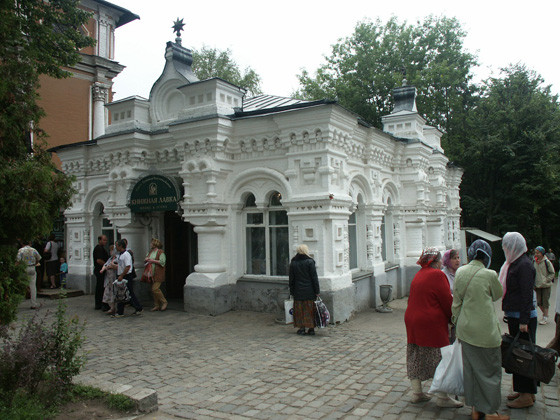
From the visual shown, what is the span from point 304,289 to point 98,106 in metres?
16.5

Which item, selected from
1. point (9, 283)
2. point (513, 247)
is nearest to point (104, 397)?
point (9, 283)

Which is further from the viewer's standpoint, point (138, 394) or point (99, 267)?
point (99, 267)

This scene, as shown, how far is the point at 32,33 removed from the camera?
9.09 m

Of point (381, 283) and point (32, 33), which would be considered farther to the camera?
point (381, 283)

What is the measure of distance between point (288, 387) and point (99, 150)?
919 cm

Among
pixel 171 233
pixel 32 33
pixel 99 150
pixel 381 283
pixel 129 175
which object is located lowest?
pixel 381 283

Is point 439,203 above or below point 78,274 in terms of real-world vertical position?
above

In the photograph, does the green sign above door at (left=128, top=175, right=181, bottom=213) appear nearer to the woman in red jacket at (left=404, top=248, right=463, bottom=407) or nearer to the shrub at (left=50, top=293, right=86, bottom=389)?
the shrub at (left=50, top=293, right=86, bottom=389)

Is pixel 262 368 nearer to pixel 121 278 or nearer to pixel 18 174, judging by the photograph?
pixel 18 174

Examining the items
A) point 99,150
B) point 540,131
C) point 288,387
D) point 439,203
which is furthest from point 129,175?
point 540,131

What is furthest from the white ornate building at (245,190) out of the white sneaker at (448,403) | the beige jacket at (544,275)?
the white sneaker at (448,403)

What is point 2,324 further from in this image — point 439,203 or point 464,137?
point 464,137

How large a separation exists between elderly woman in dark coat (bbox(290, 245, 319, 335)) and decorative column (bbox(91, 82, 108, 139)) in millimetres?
15552

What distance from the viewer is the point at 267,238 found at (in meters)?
10.1
